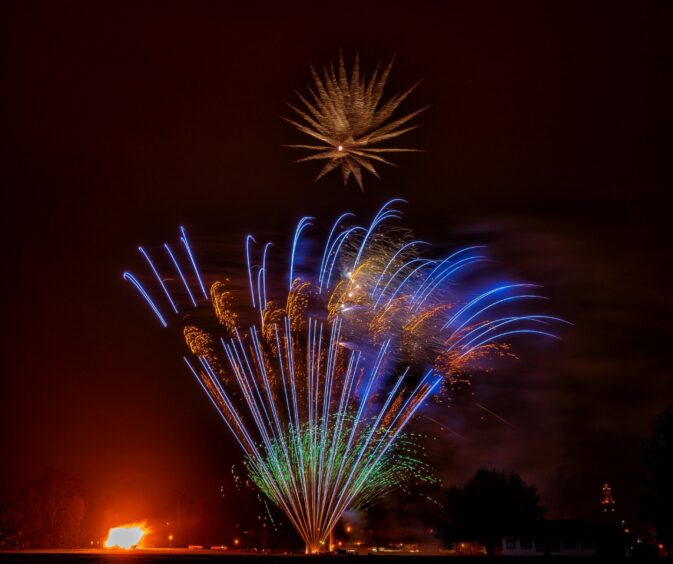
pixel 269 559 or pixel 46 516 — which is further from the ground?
pixel 46 516

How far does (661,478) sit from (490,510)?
20.1 m

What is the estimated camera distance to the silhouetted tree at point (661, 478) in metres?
46.8

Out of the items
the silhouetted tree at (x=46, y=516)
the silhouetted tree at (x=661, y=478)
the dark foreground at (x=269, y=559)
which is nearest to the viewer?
the dark foreground at (x=269, y=559)

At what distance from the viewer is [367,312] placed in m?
27.6

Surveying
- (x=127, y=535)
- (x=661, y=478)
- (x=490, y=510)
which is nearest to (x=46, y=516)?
(x=127, y=535)

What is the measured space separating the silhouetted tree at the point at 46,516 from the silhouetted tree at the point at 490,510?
38.8 meters

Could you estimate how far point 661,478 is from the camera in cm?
4747

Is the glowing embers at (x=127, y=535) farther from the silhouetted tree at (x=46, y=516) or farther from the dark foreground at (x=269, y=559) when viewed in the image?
the dark foreground at (x=269, y=559)

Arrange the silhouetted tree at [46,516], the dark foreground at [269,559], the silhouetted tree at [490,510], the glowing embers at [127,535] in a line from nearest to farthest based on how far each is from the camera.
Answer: the dark foreground at [269,559]
the silhouetted tree at [490,510]
the silhouetted tree at [46,516]
the glowing embers at [127,535]

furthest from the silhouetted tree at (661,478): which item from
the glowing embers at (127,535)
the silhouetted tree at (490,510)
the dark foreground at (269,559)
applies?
the glowing embers at (127,535)

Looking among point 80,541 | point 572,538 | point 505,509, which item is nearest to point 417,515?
point 505,509

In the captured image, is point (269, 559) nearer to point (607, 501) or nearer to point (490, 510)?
point (490, 510)

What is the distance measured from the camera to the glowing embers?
83.6m

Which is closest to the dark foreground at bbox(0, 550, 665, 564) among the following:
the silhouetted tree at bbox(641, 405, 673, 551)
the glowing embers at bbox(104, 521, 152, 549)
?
the silhouetted tree at bbox(641, 405, 673, 551)
